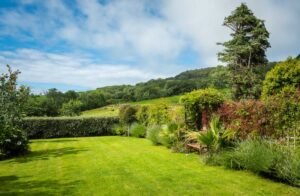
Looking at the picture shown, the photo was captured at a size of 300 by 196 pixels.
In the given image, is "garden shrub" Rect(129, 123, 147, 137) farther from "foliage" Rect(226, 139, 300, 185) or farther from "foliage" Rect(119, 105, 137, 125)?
A: "foliage" Rect(226, 139, 300, 185)

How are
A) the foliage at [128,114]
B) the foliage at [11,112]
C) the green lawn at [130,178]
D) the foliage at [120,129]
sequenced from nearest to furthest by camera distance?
the green lawn at [130,178] → the foliage at [11,112] → the foliage at [128,114] → the foliage at [120,129]

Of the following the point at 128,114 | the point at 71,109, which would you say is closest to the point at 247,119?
the point at 128,114

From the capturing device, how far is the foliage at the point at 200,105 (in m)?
12.2

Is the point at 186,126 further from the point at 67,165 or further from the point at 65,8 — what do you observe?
the point at 65,8

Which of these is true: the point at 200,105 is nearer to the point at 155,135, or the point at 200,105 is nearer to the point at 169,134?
the point at 169,134

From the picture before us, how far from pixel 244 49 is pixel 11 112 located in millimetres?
20797

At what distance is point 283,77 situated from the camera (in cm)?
1548

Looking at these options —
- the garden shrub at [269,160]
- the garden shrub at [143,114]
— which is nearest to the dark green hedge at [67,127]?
the garden shrub at [143,114]

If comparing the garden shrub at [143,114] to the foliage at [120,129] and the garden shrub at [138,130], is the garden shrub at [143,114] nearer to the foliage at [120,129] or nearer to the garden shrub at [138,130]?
the garden shrub at [138,130]

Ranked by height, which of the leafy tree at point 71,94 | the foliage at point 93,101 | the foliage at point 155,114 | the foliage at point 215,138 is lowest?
the foliage at point 215,138

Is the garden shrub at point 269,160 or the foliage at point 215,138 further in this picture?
the foliage at point 215,138

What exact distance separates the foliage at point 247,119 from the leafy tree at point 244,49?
15.5m

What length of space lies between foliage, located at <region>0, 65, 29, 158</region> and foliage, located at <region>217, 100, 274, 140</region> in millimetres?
8819

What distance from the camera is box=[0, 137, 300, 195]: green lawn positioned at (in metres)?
6.22
